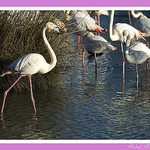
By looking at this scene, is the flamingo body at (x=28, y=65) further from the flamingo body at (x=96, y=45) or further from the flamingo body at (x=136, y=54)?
the flamingo body at (x=96, y=45)

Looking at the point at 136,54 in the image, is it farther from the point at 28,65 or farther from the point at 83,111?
the point at 28,65

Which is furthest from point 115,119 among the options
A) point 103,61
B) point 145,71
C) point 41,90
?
point 103,61

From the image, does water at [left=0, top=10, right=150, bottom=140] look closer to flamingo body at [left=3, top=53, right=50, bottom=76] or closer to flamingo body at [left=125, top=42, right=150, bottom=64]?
flamingo body at [left=125, top=42, right=150, bottom=64]

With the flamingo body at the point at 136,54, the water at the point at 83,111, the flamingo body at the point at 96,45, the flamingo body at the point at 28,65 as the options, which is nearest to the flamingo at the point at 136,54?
the flamingo body at the point at 136,54

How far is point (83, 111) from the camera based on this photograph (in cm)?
568

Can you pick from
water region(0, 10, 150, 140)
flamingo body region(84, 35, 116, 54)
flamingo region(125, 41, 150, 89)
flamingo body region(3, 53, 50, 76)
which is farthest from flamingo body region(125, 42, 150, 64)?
flamingo body region(3, 53, 50, 76)

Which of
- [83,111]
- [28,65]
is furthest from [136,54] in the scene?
[28,65]

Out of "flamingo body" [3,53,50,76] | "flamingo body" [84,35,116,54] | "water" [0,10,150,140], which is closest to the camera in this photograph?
"water" [0,10,150,140]

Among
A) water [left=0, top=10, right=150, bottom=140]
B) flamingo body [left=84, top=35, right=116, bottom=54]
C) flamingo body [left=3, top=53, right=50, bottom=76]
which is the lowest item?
water [left=0, top=10, right=150, bottom=140]

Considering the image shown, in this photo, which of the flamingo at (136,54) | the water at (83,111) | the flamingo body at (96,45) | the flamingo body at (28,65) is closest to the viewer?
the water at (83,111)

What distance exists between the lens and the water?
15.6 feet

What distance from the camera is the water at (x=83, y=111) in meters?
4.76

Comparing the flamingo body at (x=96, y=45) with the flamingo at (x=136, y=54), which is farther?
the flamingo body at (x=96, y=45)

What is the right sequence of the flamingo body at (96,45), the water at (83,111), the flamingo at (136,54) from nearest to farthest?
1. the water at (83,111)
2. the flamingo at (136,54)
3. the flamingo body at (96,45)
